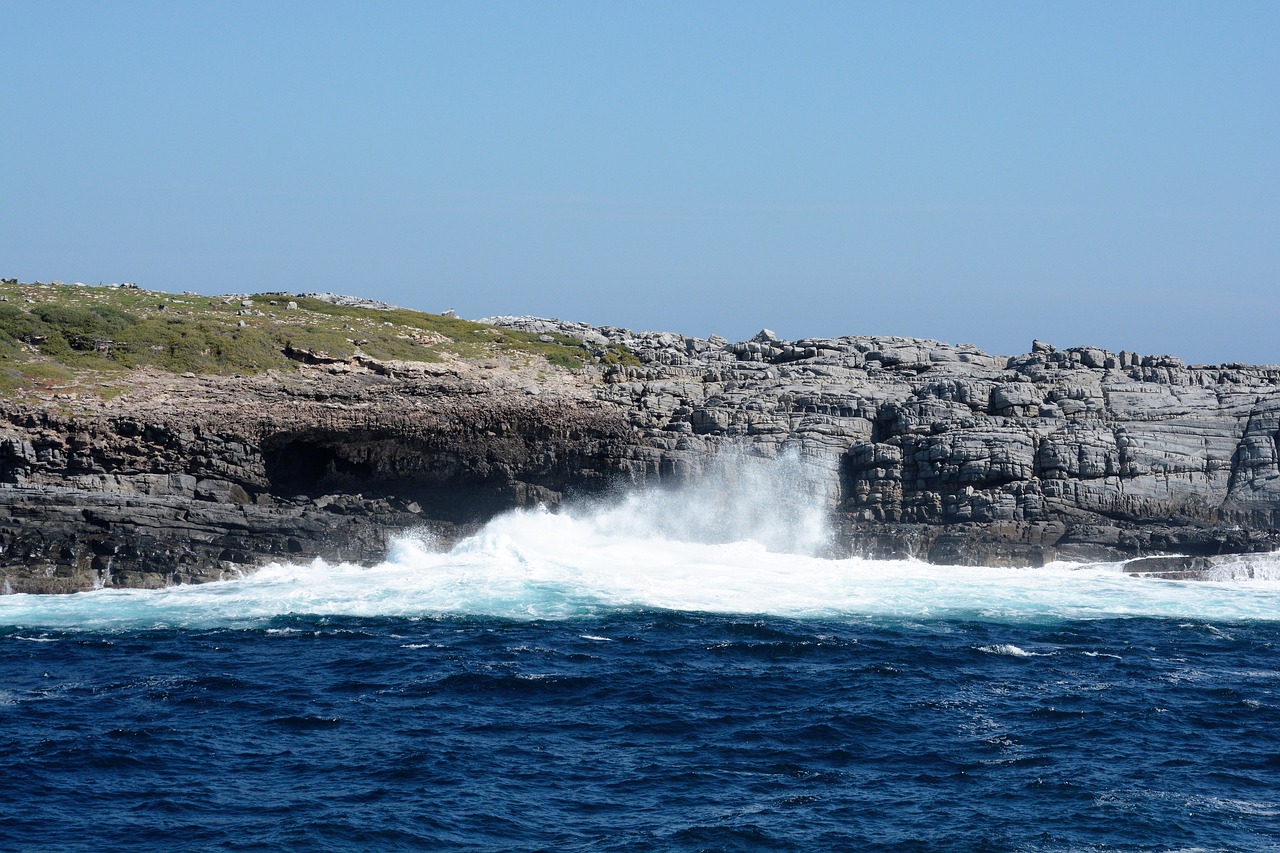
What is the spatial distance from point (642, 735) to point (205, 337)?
140 ft

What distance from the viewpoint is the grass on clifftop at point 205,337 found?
213 ft

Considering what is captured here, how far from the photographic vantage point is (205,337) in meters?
68.4

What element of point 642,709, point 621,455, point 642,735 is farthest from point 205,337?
point 642,735

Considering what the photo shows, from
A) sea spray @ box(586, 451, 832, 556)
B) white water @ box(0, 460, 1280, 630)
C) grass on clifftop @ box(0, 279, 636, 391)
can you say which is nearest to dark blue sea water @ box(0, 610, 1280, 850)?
white water @ box(0, 460, 1280, 630)

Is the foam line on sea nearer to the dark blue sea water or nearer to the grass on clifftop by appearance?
the dark blue sea water

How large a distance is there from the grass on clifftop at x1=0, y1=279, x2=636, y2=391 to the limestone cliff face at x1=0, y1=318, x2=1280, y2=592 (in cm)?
286

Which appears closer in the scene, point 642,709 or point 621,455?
point 642,709

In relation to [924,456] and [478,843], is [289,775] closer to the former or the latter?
[478,843]

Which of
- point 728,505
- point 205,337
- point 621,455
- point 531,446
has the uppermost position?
point 205,337

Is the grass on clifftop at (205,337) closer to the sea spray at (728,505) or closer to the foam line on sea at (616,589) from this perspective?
the sea spray at (728,505)

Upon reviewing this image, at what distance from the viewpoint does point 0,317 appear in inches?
2672

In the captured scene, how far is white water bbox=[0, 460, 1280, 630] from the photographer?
49.2 meters

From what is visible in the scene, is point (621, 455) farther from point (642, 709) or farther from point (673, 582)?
point (642, 709)

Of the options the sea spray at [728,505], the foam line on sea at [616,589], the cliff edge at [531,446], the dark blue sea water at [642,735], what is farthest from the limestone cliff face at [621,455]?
the dark blue sea water at [642,735]
